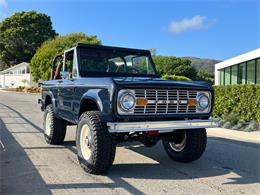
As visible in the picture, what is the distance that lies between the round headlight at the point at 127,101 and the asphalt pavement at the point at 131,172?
1.07 m

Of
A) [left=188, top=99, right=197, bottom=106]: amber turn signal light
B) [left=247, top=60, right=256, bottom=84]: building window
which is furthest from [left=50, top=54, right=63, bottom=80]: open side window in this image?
[left=247, top=60, right=256, bottom=84]: building window

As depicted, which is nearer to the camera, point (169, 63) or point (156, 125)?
point (156, 125)

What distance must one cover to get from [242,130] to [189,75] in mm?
31852

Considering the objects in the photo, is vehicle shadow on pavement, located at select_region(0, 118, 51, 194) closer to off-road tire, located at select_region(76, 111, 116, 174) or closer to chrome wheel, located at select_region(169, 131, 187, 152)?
off-road tire, located at select_region(76, 111, 116, 174)

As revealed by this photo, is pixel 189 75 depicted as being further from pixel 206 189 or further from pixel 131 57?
pixel 206 189

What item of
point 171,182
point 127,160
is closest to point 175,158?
point 127,160

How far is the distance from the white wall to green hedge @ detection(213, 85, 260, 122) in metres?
45.9

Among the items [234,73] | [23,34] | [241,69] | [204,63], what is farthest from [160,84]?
[23,34]

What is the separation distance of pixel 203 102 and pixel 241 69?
19.1 metres

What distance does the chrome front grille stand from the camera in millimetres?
5891

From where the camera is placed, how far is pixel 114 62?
804 cm

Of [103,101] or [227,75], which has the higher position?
[227,75]

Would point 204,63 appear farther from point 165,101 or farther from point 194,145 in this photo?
point 165,101

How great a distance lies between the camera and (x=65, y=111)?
302 inches
